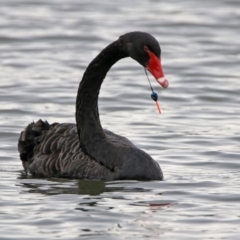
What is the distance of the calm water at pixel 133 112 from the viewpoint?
8.12 m

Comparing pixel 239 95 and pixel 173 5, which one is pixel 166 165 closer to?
pixel 239 95

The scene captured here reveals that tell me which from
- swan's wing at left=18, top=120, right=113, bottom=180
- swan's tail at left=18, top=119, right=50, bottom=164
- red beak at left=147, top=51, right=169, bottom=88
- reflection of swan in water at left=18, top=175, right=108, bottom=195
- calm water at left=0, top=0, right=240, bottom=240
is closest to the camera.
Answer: calm water at left=0, top=0, right=240, bottom=240

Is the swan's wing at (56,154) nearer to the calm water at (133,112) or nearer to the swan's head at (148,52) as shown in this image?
the calm water at (133,112)

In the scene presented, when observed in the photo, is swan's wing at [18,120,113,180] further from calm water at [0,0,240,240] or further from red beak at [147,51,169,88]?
red beak at [147,51,169,88]

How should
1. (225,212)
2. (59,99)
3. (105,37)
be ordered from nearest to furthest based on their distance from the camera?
(225,212)
(59,99)
(105,37)

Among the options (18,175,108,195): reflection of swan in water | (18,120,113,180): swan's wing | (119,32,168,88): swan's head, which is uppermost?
(119,32,168,88): swan's head

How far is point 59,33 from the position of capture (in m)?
19.2

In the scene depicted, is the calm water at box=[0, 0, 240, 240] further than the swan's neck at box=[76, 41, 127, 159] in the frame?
No

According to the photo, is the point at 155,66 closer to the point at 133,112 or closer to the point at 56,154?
the point at 56,154

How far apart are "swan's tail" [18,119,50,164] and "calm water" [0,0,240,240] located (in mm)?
239

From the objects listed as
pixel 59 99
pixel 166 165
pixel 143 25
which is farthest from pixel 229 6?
pixel 166 165

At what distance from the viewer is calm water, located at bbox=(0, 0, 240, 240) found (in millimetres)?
8125

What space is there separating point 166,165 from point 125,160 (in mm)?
1113

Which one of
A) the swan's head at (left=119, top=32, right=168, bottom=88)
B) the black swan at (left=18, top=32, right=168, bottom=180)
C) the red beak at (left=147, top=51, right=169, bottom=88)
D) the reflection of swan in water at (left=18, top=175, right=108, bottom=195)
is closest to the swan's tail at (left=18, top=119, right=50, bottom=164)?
the black swan at (left=18, top=32, right=168, bottom=180)
